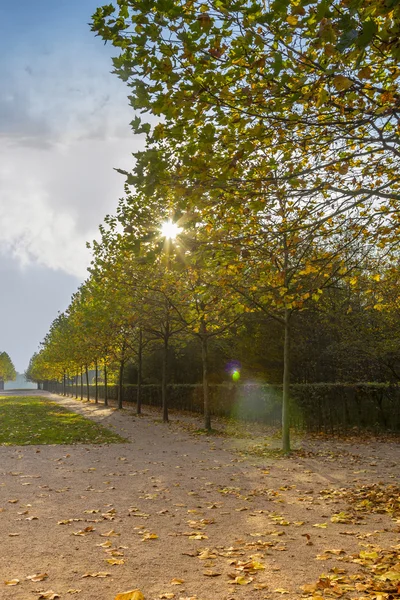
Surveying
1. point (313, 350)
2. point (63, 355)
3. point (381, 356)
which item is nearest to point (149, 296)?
point (313, 350)

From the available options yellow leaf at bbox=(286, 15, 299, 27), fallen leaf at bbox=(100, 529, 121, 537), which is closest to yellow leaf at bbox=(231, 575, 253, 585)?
fallen leaf at bbox=(100, 529, 121, 537)

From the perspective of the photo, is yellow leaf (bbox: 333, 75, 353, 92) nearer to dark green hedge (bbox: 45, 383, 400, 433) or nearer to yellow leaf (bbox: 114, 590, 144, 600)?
yellow leaf (bbox: 114, 590, 144, 600)

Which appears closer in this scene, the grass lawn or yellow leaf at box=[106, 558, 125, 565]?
yellow leaf at box=[106, 558, 125, 565]

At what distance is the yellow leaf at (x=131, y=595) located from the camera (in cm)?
408

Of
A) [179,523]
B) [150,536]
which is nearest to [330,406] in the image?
[179,523]

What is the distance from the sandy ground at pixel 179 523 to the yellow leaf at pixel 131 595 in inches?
3.4

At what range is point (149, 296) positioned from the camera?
70.2 ft

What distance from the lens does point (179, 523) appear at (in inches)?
264

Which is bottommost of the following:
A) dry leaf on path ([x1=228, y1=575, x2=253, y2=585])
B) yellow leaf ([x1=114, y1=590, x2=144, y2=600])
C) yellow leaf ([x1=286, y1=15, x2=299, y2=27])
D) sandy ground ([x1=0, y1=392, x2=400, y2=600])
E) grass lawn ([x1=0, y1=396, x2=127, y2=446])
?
grass lawn ([x1=0, y1=396, x2=127, y2=446])

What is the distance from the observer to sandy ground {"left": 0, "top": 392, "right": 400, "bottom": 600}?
458 centimetres

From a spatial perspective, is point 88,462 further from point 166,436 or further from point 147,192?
point 147,192

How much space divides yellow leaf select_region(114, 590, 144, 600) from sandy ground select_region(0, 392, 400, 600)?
0.29 feet

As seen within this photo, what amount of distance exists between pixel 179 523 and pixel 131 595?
8.72 feet

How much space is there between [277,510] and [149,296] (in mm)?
14733
